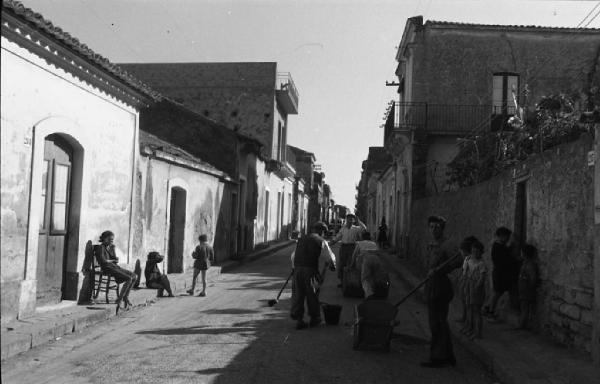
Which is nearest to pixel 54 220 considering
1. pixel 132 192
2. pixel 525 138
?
pixel 132 192

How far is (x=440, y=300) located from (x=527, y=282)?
2.23 meters

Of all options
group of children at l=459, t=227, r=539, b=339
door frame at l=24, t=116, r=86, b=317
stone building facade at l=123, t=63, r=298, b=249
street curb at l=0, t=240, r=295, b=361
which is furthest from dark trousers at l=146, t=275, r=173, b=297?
stone building facade at l=123, t=63, r=298, b=249

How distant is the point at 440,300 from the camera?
643 cm

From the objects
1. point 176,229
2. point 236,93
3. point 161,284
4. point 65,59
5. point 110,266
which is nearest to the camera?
point 65,59

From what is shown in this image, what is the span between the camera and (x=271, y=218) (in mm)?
33250

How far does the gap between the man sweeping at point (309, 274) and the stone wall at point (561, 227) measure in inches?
121

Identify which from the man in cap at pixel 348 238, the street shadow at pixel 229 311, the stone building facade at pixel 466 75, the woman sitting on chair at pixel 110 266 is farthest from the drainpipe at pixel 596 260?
the stone building facade at pixel 466 75

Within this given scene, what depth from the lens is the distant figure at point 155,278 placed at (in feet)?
37.6

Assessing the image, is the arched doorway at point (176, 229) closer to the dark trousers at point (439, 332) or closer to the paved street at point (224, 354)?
the paved street at point (224, 354)

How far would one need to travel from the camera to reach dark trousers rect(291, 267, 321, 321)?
8.59 m

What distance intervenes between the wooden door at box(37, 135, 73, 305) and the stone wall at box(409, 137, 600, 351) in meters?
7.19

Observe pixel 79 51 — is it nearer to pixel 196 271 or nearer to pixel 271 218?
pixel 196 271

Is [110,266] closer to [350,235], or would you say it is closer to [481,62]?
[350,235]

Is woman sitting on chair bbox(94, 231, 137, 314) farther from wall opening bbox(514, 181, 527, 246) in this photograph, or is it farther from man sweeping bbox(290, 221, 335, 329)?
wall opening bbox(514, 181, 527, 246)
